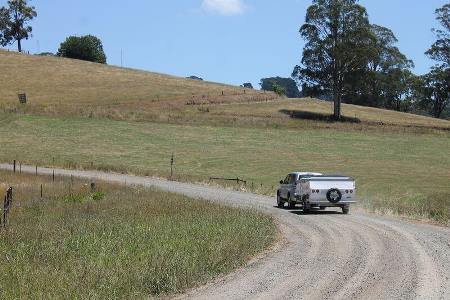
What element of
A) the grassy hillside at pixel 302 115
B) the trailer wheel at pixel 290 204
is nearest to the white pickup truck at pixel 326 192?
the trailer wheel at pixel 290 204

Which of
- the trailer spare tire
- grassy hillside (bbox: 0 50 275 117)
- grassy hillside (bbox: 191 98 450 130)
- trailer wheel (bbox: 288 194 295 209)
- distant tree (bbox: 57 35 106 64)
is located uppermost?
distant tree (bbox: 57 35 106 64)

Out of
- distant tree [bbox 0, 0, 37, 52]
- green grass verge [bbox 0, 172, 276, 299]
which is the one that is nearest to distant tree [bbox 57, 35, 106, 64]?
distant tree [bbox 0, 0, 37, 52]

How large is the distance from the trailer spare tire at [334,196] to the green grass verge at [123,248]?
209 inches

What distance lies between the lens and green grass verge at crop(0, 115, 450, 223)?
45.5 meters

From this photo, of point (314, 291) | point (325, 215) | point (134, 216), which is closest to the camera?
point (314, 291)

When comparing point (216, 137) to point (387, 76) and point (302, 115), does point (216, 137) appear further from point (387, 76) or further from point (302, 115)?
point (387, 76)

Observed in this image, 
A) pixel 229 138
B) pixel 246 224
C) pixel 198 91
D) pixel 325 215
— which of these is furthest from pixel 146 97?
pixel 246 224

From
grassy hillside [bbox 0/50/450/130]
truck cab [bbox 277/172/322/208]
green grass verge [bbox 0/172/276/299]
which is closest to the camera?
green grass verge [bbox 0/172/276/299]

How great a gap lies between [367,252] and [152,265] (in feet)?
18.5

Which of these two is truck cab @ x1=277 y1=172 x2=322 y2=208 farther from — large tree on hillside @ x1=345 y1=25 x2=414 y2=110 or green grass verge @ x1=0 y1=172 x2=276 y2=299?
large tree on hillside @ x1=345 y1=25 x2=414 y2=110

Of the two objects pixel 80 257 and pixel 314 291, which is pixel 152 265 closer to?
pixel 80 257

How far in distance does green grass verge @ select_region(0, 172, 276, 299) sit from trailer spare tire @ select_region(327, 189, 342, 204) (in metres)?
5.31

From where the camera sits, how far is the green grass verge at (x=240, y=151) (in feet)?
149

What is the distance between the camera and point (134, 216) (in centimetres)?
2016
